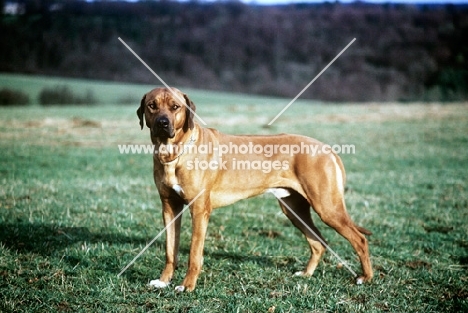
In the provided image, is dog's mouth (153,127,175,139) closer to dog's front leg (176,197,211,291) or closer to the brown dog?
the brown dog

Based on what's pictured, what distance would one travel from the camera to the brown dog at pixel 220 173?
552 centimetres

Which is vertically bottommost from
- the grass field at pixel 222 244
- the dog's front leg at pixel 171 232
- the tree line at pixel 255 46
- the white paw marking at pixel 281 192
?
the grass field at pixel 222 244

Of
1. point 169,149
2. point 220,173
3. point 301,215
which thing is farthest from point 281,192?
point 169,149

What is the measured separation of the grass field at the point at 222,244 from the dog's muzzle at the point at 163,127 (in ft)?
5.62

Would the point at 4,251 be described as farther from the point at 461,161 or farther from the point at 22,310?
the point at 461,161

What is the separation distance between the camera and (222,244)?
23.4 feet

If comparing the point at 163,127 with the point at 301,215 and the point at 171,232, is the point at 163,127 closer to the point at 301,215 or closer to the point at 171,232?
the point at 171,232

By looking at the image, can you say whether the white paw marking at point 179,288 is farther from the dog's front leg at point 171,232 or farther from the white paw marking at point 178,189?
the white paw marking at point 178,189

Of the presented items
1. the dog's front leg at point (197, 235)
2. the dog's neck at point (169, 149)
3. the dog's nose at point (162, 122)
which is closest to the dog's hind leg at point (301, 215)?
the dog's front leg at point (197, 235)

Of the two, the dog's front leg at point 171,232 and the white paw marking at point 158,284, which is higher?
the dog's front leg at point 171,232

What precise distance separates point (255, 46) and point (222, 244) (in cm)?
5808

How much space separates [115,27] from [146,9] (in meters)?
4.83

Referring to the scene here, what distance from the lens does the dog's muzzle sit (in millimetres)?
5320

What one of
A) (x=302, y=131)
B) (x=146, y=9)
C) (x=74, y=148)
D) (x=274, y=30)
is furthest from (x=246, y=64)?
(x=74, y=148)
